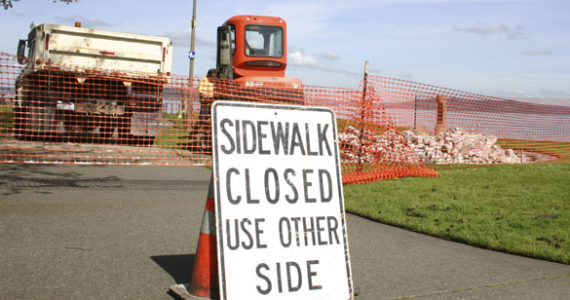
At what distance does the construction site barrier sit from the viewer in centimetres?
1061

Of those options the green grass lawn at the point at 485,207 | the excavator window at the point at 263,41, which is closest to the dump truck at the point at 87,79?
the excavator window at the point at 263,41

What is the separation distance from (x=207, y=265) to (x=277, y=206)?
616 mm

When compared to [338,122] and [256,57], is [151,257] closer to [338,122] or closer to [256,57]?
[338,122]

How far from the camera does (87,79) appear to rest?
13.9 metres

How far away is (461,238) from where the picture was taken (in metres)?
5.86

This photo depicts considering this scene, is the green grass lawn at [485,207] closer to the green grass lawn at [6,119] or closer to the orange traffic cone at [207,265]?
the orange traffic cone at [207,265]

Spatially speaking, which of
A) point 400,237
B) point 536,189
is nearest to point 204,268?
point 400,237

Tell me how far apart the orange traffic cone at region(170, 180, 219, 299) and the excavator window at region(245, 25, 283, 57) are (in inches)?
393

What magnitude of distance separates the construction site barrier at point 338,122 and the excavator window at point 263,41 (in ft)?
4.26

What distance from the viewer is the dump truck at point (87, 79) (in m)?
13.1

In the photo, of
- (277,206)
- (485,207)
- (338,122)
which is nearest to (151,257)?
(277,206)

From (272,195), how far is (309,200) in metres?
0.26

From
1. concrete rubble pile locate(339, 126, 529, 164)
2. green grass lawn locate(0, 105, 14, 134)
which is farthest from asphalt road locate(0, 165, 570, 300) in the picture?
concrete rubble pile locate(339, 126, 529, 164)

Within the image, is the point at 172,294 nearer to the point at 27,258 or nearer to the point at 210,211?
the point at 210,211
